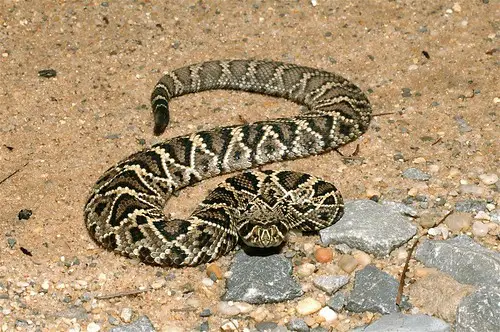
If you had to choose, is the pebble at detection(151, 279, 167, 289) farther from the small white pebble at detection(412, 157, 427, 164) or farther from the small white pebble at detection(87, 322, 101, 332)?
the small white pebble at detection(412, 157, 427, 164)

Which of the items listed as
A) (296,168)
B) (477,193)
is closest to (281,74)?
(296,168)

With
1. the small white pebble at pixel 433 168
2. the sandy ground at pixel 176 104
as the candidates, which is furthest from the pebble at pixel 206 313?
the small white pebble at pixel 433 168

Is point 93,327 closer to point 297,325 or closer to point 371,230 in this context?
point 297,325

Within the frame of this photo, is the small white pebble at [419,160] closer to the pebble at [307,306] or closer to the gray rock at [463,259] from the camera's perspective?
the gray rock at [463,259]

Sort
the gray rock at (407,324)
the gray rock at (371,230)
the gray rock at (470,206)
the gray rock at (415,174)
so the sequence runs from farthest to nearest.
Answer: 1. the gray rock at (415,174)
2. the gray rock at (470,206)
3. the gray rock at (371,230)
4. the gray rock at (407,324)

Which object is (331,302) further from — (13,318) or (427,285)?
(13,318)

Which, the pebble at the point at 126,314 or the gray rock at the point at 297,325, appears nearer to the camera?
the gray rock at the point at 297,325

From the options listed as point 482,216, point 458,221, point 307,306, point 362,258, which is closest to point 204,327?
point 307,306
